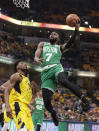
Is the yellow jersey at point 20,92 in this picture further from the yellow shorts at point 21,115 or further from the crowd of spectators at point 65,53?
the crowd of spectators at point 65,53

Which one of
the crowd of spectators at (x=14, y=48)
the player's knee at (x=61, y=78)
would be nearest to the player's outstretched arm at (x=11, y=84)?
the player's knee at (x=61, y=78)

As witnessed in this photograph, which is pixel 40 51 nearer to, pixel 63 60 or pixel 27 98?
pixel 27 98

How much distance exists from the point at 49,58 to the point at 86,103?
4.32ft

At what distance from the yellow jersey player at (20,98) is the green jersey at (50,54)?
0.58 metres

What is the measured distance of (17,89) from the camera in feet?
17.5

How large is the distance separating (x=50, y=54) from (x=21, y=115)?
1.46 meters

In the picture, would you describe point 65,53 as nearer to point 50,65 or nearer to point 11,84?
point 50,65

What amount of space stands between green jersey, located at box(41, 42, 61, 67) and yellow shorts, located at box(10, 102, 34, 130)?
1047 millimetres

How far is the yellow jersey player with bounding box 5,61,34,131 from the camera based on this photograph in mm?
5062

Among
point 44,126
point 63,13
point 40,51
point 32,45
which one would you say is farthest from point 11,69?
point 40,51

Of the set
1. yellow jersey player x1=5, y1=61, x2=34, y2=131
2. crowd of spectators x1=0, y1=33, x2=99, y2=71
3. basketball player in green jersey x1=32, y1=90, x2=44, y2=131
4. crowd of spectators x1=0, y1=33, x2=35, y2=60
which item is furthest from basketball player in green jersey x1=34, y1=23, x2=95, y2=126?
crowd of spectators x1=0, y1=33, x2=99, y2=71

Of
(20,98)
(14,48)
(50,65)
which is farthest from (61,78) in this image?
(14,48)

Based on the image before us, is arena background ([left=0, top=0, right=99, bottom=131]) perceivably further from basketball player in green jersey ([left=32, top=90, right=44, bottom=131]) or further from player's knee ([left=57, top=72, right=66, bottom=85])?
player's knee ([left=57, top=72, right=66, bottom=85])

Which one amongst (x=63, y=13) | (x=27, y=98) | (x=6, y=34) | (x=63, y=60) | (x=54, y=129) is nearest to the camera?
(x=27, y=98)
